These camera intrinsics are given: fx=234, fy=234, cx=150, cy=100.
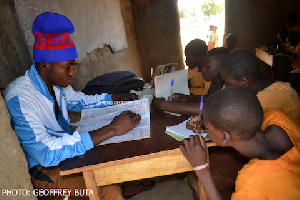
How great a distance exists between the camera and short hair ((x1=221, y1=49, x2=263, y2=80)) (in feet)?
5.25

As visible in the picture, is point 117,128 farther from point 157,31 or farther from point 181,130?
point 157,31

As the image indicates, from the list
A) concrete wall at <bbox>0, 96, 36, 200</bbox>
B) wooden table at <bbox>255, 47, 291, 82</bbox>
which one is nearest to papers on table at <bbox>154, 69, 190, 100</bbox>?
concrete wall at <bbox>0, 96, 36, 200</bbox>

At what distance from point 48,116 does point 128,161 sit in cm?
75

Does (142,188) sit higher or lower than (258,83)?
Result: lower

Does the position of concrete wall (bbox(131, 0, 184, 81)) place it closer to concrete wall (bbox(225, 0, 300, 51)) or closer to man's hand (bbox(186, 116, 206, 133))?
concrete wall (bbox(225, 0, 300, 51))

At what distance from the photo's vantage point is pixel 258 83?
164 centimetres

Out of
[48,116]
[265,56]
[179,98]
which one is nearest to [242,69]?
[179,98]

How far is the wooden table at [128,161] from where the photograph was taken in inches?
47.4

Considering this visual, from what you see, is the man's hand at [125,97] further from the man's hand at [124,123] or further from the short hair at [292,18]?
the short hair at [292,18]

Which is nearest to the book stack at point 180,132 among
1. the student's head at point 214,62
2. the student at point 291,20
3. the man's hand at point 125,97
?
the man's hand at point 125,97

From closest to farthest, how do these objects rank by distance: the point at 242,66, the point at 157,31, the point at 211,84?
the point at 242,66, the point at 211,84, the point at 157,31

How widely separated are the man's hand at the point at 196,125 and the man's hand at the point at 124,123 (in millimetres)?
319

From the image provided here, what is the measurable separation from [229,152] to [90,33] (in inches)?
94.7

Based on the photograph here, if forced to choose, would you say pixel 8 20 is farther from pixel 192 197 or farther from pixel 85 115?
pixel 192 197
